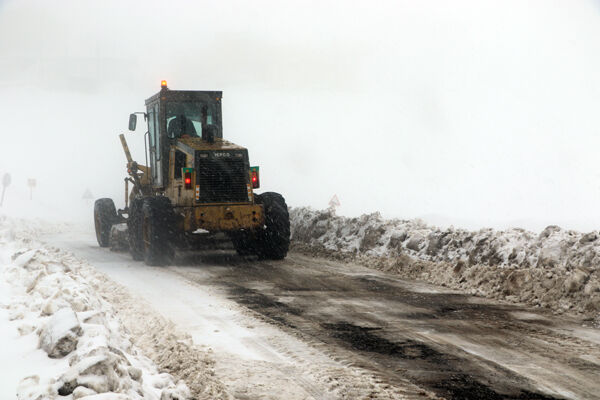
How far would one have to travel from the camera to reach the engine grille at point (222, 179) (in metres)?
12.0

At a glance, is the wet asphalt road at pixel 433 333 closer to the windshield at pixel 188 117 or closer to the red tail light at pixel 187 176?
the red tail light at pixel 187 176

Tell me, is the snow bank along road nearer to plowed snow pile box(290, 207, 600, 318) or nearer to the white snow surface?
plowed snow pile box(290, 207, 600, 318)

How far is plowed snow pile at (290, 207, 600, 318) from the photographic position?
25.4ft

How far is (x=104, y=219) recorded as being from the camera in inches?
629

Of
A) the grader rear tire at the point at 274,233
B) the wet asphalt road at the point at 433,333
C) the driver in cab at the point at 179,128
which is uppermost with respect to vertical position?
the driver in cab at the point at 179,128

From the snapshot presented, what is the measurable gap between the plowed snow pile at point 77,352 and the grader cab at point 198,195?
507cm

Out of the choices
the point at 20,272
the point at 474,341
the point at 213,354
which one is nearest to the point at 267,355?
the point at 213,354

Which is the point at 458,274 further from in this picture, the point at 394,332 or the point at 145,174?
the point at 145,174

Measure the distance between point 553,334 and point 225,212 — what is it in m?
7.05

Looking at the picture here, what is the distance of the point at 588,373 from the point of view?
15.5 ft

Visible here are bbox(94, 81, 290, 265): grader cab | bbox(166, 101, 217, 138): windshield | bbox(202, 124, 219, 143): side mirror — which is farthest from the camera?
bbox(166, 101, 217, 138): windshield

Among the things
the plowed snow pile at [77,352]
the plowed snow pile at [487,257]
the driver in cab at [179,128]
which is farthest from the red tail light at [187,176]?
the plowed snow pile at [77,352]

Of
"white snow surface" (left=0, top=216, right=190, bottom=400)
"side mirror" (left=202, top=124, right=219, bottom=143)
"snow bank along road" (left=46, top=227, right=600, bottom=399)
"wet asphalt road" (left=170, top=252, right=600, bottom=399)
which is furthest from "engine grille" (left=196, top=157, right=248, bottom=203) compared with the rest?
"white snow surface" (left=0, top=216, right=190, bottom=400)

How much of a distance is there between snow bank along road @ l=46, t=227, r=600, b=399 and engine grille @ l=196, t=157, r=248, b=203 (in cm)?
242
